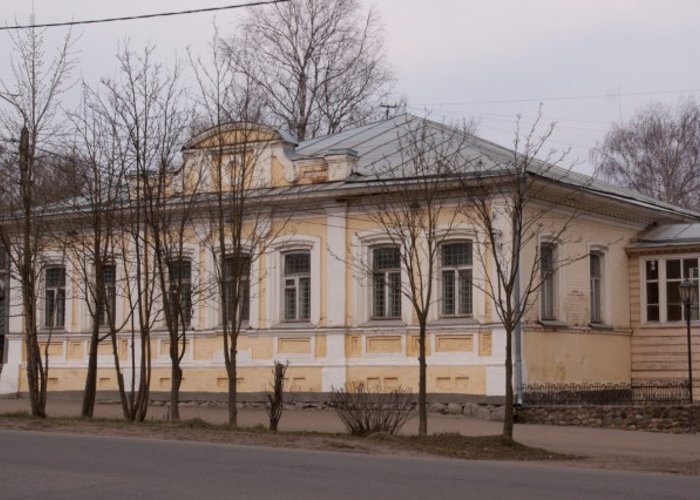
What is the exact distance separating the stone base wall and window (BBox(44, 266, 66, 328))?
1466 cm

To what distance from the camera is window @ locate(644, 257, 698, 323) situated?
30484 mm

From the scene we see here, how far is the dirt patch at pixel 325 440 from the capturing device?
56.6 feet

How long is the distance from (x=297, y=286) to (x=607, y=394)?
27.2ft

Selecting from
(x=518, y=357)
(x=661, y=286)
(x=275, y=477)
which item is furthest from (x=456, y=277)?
(x=275, y=477)

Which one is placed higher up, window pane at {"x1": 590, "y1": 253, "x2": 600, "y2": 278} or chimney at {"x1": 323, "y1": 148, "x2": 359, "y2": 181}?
chimney at {"x1": 323, "y1": 148, "x2": 359, "y2": 181}

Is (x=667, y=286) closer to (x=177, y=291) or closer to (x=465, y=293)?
(x=465, y=293)

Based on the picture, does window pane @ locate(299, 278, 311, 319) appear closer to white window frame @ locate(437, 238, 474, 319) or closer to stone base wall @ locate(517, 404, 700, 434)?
white window frame @ locate(437, 238, 474, 319)

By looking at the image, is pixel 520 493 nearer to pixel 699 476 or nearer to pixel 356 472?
pixel 356 472

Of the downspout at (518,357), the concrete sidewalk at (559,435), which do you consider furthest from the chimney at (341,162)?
the concrete sidewalk at (559,435)

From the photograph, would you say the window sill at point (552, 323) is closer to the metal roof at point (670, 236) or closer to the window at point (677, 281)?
the window at point (677, 281)

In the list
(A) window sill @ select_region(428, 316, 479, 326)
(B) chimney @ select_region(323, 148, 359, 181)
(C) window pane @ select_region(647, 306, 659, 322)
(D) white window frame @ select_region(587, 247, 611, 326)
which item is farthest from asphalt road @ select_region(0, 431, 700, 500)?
(C) window pane @ select_region(647, 306, 659, 322)

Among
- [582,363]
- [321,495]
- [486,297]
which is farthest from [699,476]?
[582,363]

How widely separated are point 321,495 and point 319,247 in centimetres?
1844

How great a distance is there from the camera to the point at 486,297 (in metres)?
27.0
